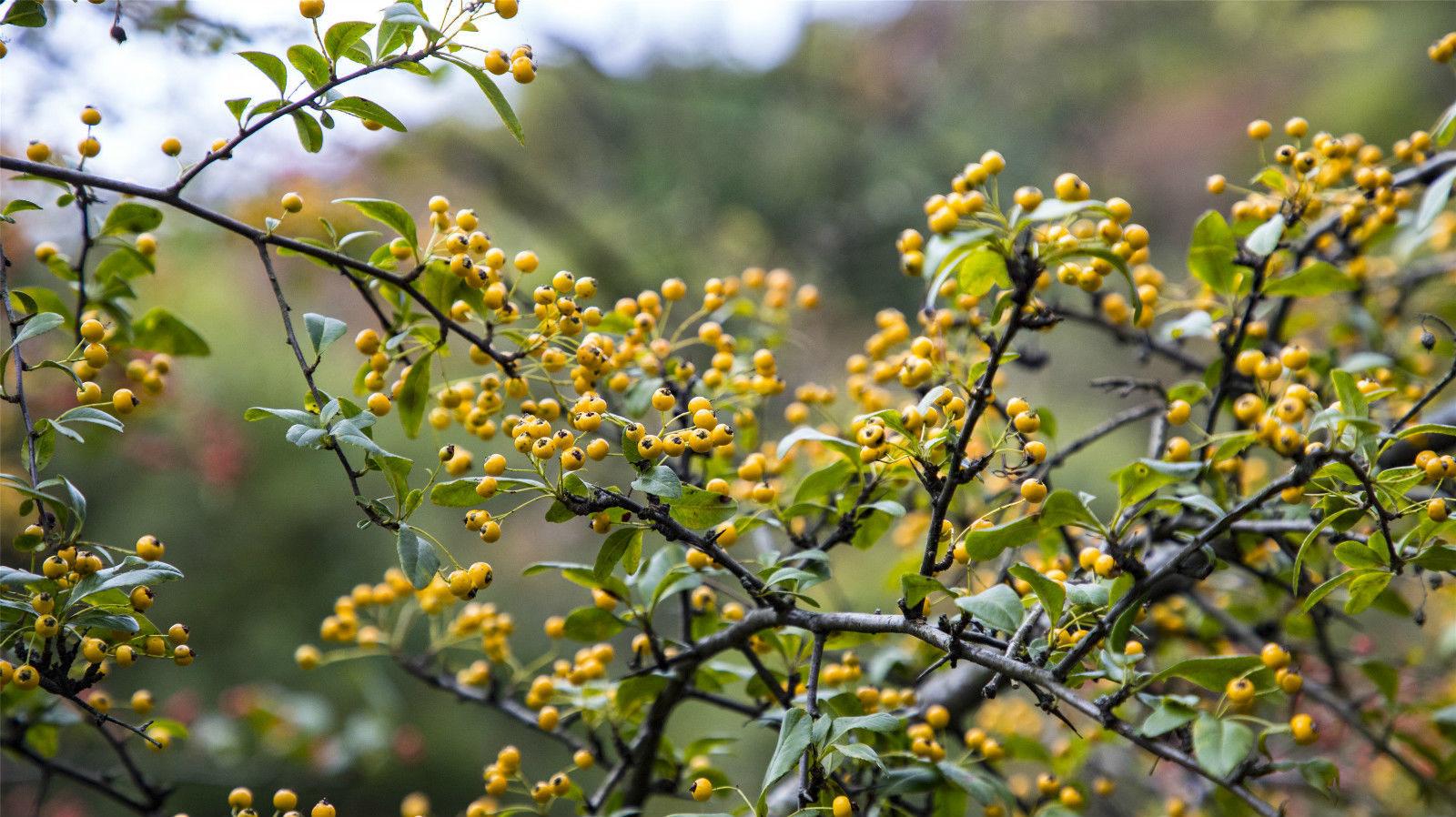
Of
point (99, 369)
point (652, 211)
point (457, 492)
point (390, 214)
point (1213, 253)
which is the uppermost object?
point (652, 211)

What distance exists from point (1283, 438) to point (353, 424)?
2.17ft

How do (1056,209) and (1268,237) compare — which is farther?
(1268,237)

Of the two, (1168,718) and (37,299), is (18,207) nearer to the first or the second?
(37,299)

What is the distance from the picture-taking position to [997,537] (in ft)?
2.09

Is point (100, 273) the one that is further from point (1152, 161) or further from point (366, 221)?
point (1152, 161)

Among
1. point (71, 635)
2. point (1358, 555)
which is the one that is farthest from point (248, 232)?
point (1358, 555)

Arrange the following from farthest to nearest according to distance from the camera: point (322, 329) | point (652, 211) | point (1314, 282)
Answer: point (652, 211), point (1314, 282), point (322, 329)

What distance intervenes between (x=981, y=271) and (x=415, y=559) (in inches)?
17.1

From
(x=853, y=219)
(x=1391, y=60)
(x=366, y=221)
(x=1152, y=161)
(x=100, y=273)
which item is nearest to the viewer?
(x=100, y=273)

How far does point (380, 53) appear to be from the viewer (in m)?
0.64

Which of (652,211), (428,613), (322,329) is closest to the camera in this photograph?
(322,329)

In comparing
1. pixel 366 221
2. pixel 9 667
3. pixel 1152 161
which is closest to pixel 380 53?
pixel 9 667

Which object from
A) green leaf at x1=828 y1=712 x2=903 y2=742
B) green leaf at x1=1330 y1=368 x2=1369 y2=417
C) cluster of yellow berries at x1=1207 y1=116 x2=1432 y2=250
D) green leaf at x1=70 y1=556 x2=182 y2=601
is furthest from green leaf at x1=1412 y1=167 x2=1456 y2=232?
green leaf at x1=70 y1=556 x2=182 y2=601

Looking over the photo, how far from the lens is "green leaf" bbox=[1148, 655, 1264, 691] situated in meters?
0.62
